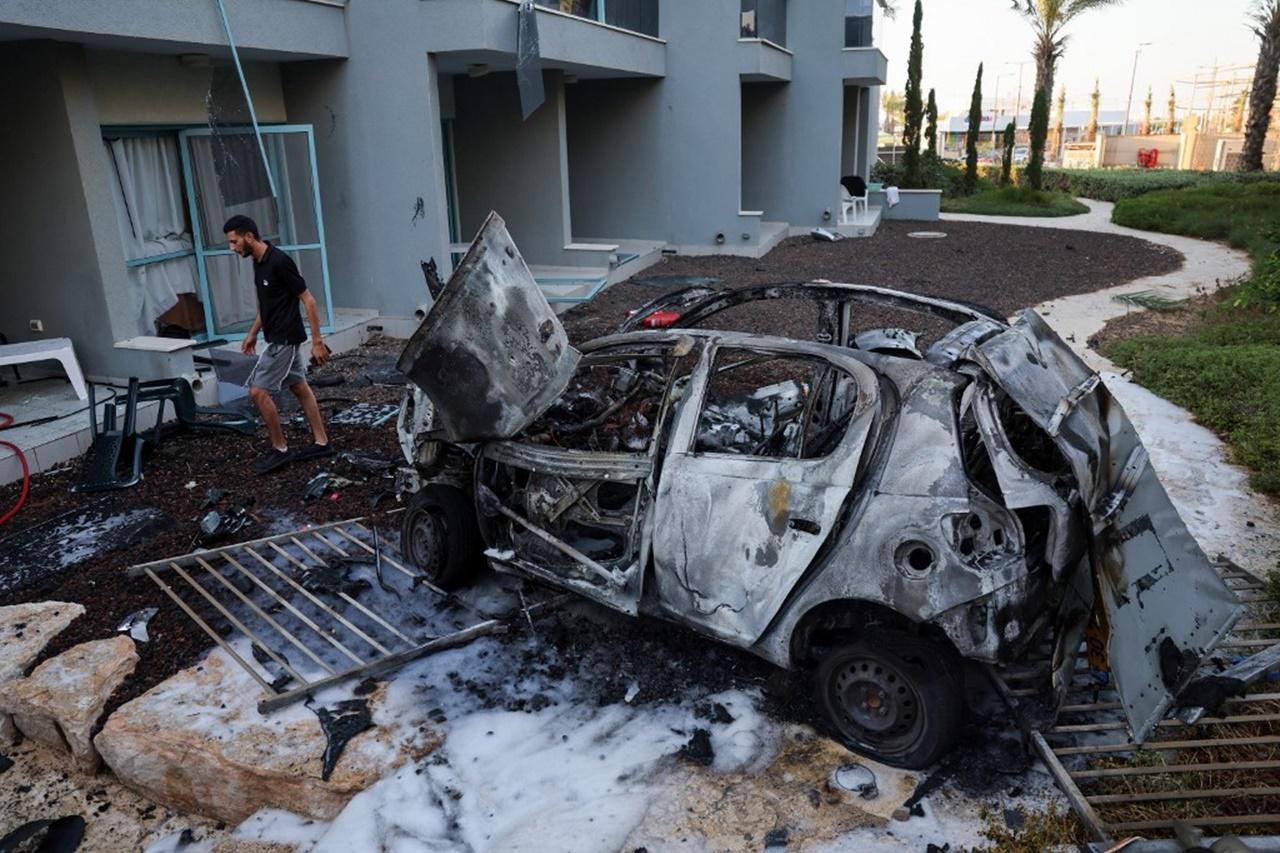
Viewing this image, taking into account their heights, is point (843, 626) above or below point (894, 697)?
above

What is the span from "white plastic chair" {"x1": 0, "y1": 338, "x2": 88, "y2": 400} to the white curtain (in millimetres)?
720

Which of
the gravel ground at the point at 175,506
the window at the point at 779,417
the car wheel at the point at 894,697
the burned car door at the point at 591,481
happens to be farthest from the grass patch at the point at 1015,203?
the car wheel at the point at 894,697

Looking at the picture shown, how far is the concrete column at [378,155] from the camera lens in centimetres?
1051

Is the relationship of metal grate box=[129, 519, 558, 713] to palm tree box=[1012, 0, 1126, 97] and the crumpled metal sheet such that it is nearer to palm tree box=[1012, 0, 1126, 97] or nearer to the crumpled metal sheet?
the crumpled metal sheet

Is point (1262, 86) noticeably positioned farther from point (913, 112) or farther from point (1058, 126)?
point (1058, 126)

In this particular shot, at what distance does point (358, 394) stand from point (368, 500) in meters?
2.86

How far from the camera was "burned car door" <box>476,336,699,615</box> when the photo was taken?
14.1ft

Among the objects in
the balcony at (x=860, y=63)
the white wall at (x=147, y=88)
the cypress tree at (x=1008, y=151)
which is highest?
the balcony at (x=860, y=63)

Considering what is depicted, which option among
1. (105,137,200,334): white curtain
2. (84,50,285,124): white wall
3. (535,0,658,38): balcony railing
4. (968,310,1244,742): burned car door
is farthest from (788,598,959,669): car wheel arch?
(535,0,658,38): balcony railing

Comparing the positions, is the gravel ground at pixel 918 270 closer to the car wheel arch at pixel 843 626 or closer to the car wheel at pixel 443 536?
the car wheel at pixel 443 536

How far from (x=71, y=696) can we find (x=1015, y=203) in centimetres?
2813

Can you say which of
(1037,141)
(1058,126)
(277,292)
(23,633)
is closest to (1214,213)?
(1037,141)

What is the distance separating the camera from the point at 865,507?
3.62 metres

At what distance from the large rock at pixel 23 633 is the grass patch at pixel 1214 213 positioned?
19349 mm
